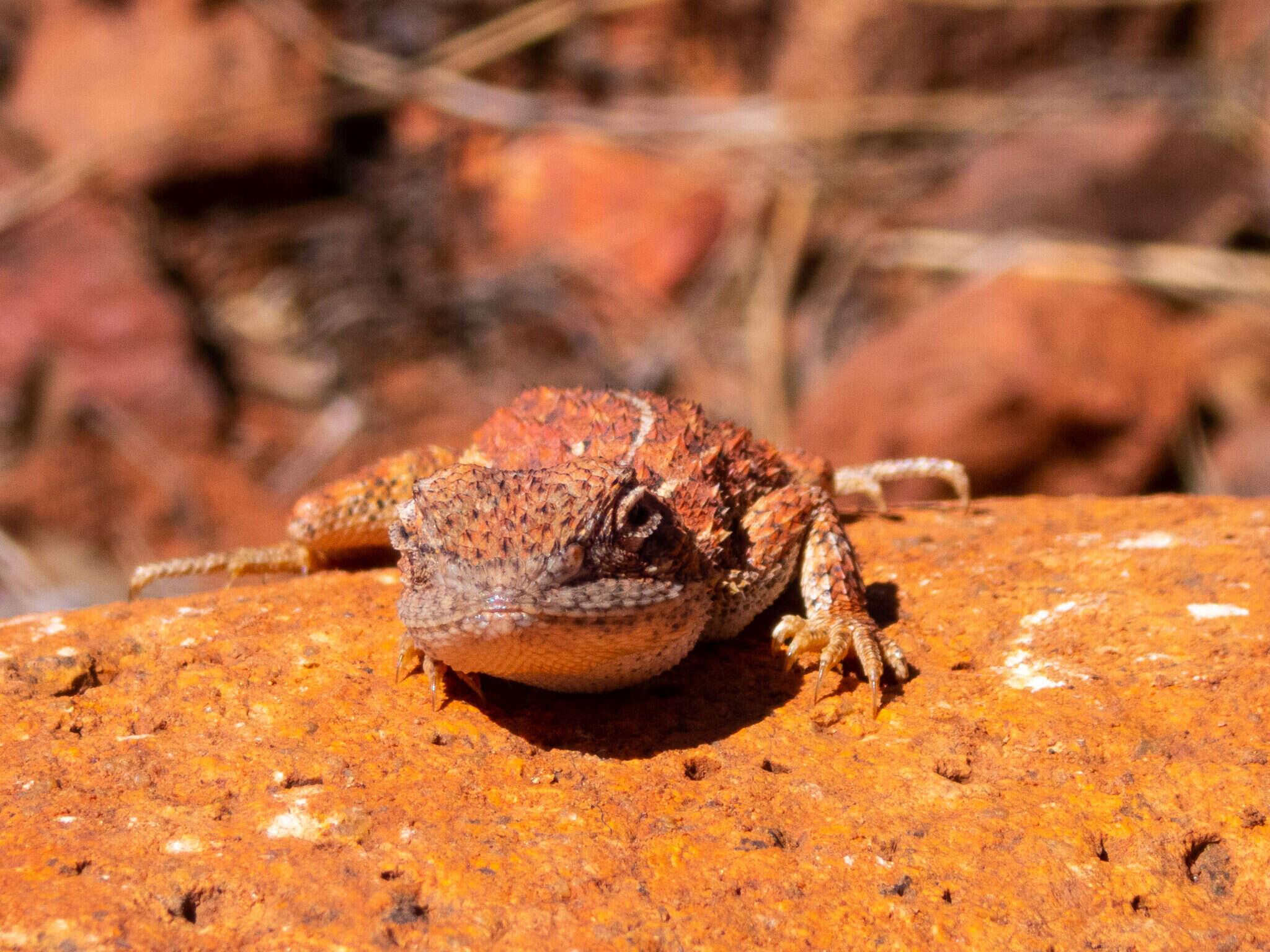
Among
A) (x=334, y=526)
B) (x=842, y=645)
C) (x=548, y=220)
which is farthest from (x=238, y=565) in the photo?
(x=548, y=220)

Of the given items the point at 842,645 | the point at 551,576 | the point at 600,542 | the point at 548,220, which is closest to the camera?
the point at 551,576

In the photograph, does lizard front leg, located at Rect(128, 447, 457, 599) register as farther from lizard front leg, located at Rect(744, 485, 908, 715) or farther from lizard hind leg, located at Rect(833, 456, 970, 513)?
lizard hind leg, located at Rect(833, 456, 970, 513)

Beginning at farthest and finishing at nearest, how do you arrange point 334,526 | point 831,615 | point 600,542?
1. point 334,526
2. point 831,615
3. point 600,542

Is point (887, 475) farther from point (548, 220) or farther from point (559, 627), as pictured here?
point (548, 220)

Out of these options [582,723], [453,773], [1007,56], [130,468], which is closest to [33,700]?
[453,773]

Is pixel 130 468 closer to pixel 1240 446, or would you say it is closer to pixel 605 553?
pixel 605 553

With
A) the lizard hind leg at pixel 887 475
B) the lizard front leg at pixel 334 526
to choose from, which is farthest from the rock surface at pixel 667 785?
the lizard hind leg at pixel 887 475
